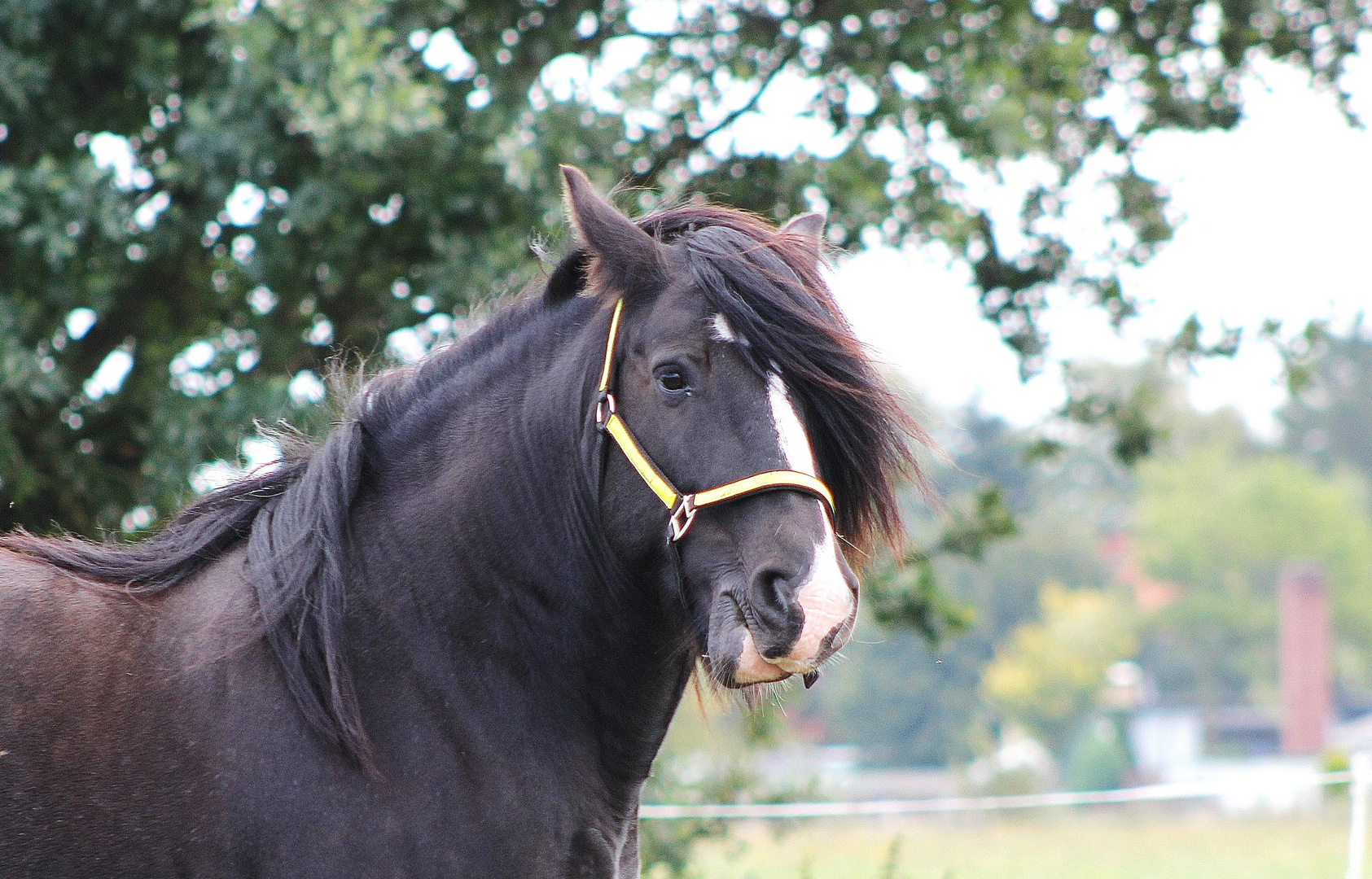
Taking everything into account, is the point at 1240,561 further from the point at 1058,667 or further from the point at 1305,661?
the point at 1058,667

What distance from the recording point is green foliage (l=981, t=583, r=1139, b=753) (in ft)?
162

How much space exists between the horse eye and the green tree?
8.63 ft

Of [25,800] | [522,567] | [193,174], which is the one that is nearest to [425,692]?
[522,567]

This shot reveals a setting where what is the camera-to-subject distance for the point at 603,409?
106 inches

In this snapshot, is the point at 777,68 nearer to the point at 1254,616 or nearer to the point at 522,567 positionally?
the point at 522,567

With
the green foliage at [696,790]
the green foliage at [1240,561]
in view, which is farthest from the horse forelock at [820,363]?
the green foliage at [1240,561]

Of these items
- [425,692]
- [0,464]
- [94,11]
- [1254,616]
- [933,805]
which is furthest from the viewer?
[1254,616]

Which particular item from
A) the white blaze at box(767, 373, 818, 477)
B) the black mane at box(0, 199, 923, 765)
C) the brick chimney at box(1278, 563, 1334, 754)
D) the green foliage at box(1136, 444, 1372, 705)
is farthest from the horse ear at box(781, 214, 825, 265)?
the green foliage at box(1136, 444, 1372, 705)

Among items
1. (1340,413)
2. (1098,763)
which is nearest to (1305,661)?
(1098,763)

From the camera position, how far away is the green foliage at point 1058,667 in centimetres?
4944

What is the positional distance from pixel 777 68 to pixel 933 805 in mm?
4906

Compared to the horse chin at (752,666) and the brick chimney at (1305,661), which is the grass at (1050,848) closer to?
the horse chin at (752,666)

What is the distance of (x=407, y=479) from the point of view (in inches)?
111

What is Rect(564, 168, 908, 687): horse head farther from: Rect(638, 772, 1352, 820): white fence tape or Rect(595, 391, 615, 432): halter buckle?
Rect(638, 772, 1352, 820): white fence tape
